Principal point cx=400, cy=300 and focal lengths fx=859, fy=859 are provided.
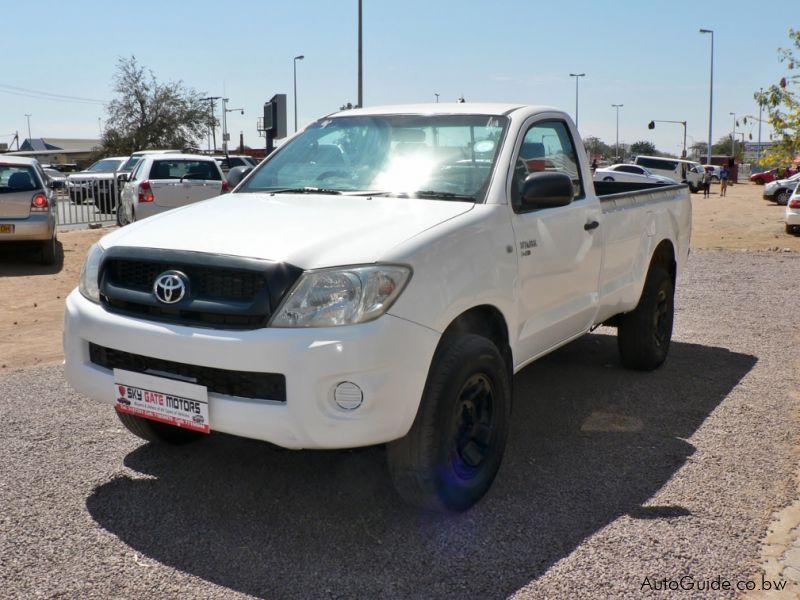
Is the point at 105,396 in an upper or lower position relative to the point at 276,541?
upper

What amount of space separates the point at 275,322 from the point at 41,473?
1.84 m

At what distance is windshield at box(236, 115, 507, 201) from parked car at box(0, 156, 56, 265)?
856 cm

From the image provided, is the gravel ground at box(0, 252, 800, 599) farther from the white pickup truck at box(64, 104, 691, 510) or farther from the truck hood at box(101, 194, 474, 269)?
the truck hood at box(101, 194, 474, 269)

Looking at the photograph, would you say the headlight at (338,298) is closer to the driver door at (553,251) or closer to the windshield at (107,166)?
the driver door at (553,251)

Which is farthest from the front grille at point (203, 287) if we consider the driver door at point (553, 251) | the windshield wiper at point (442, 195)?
the driver door at point (553, 251)

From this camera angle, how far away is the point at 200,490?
13.6 ft

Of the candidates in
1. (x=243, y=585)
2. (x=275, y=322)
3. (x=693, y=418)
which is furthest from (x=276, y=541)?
(x=693, y=418)

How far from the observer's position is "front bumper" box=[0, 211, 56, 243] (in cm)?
1235

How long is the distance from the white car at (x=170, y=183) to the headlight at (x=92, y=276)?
39.4ft

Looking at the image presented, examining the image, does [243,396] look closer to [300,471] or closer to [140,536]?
[140,536]

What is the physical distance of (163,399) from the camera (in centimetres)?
360

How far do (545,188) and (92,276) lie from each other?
220 centimetres

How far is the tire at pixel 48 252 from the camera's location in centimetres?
1284
